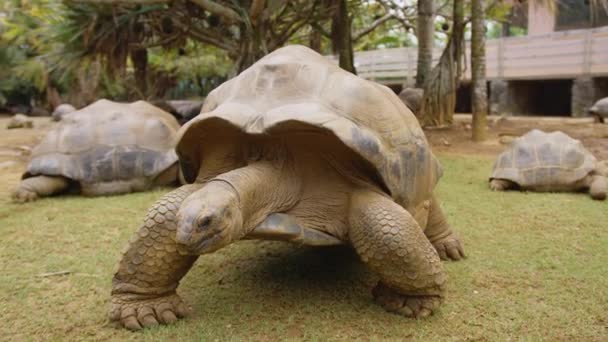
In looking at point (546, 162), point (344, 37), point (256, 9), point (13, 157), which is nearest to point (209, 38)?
point (256, 9)

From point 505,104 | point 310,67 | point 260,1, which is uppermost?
point 260,1

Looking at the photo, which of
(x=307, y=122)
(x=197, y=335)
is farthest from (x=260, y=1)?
(x=197, y=335)

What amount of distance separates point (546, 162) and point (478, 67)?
10.5 ft

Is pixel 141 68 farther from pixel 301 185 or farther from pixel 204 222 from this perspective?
pixel 204 222

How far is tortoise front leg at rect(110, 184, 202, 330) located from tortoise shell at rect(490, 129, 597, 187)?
3.12 metres

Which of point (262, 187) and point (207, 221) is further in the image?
point (262, 187)

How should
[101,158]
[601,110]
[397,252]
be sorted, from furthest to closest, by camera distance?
[601,110], [101,158], [397,252]

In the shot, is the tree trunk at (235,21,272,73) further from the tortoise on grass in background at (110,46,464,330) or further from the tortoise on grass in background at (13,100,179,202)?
the tortoise on grass in background at (110,46,464,330)

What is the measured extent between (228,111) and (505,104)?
38.8ft

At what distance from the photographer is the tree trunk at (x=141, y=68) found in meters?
8.75

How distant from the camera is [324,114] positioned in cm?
180

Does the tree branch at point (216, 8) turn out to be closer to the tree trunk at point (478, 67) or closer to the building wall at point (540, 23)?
the tree trunk at point (478, 67)

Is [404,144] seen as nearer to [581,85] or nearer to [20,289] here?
[20,289]

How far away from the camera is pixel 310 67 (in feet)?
6.75
